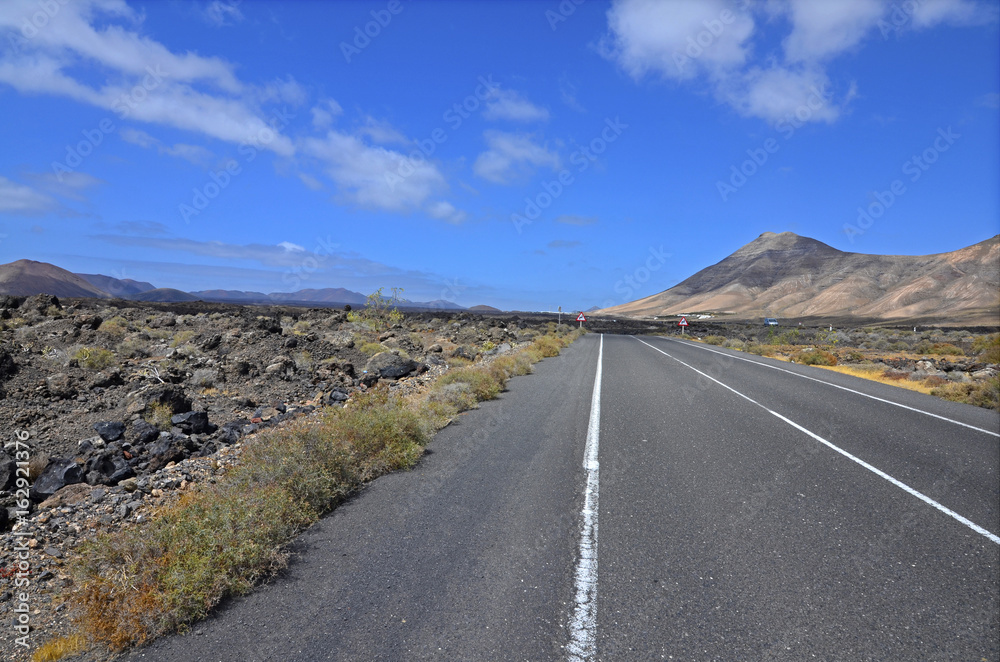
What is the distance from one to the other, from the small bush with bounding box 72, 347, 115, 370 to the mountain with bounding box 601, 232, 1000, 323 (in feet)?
384

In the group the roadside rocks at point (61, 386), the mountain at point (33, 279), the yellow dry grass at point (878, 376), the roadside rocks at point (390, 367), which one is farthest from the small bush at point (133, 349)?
the mountain at point (33, 279)

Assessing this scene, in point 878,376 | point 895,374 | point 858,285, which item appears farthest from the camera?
point 858,285

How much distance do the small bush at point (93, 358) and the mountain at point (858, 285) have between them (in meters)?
117

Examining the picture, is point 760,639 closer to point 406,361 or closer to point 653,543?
point 653,543

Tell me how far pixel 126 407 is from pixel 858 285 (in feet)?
534

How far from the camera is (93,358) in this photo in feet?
47.0

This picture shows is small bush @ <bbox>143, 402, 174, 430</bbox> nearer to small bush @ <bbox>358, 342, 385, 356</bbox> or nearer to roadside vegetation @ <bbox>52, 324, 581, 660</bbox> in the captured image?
roadside vegetation @ <bbox>52, 324, 581, 660</bbox>

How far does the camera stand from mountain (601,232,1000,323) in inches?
4087

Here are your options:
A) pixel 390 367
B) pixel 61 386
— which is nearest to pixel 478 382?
pixel 390 367

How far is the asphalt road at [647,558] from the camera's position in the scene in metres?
2.99

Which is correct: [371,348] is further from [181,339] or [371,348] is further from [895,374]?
[895,374]

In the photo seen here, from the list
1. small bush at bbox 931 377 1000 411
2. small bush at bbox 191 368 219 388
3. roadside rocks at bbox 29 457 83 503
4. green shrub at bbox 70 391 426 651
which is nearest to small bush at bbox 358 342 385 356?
small bush at bbox 191 368 219 388

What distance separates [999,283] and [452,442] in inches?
5479

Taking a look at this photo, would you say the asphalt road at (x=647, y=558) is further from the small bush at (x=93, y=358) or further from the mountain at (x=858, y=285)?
the mountain at (x=858, y=285)
